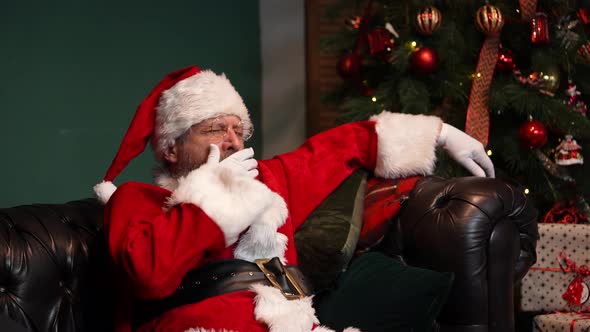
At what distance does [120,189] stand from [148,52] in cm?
155

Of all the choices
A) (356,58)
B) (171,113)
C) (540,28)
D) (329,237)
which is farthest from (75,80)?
(540,28)

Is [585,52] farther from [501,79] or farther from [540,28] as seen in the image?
[501,79]


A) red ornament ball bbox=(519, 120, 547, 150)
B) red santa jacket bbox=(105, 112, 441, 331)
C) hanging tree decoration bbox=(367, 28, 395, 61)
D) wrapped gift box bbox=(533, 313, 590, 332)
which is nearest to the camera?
red santa jacket bbox=(105, 112, 441, 331)

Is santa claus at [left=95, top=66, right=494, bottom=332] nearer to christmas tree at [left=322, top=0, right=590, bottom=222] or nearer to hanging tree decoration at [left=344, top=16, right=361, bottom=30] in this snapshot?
christmas tree at [left=322, top=0, right=590, bottom=222]

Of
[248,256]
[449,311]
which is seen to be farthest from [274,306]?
[449,311]

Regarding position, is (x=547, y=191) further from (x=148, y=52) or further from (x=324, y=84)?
(x=148, y=52)

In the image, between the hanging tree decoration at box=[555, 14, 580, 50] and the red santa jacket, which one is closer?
the red santa jacket

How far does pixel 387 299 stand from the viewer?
6.27ft

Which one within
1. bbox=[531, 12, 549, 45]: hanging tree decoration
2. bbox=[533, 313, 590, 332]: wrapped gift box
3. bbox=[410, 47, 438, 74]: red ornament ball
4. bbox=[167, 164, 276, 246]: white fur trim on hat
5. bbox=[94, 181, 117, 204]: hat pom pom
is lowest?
bbox=[533, 313, 590, 332]: wrapped gift box

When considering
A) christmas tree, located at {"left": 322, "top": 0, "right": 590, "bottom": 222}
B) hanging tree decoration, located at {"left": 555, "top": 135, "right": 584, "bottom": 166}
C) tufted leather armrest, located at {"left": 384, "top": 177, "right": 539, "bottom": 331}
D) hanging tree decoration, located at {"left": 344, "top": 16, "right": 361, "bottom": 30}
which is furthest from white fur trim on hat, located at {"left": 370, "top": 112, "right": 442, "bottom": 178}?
hanging tree decoration, located at {"left": 344, "top": 16, "right": 361, "bottom": 30}

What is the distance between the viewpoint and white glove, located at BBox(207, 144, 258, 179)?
1.87 meters

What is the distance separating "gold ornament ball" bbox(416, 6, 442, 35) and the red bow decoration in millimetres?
1138

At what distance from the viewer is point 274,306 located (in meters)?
1.78

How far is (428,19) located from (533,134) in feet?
2.17
